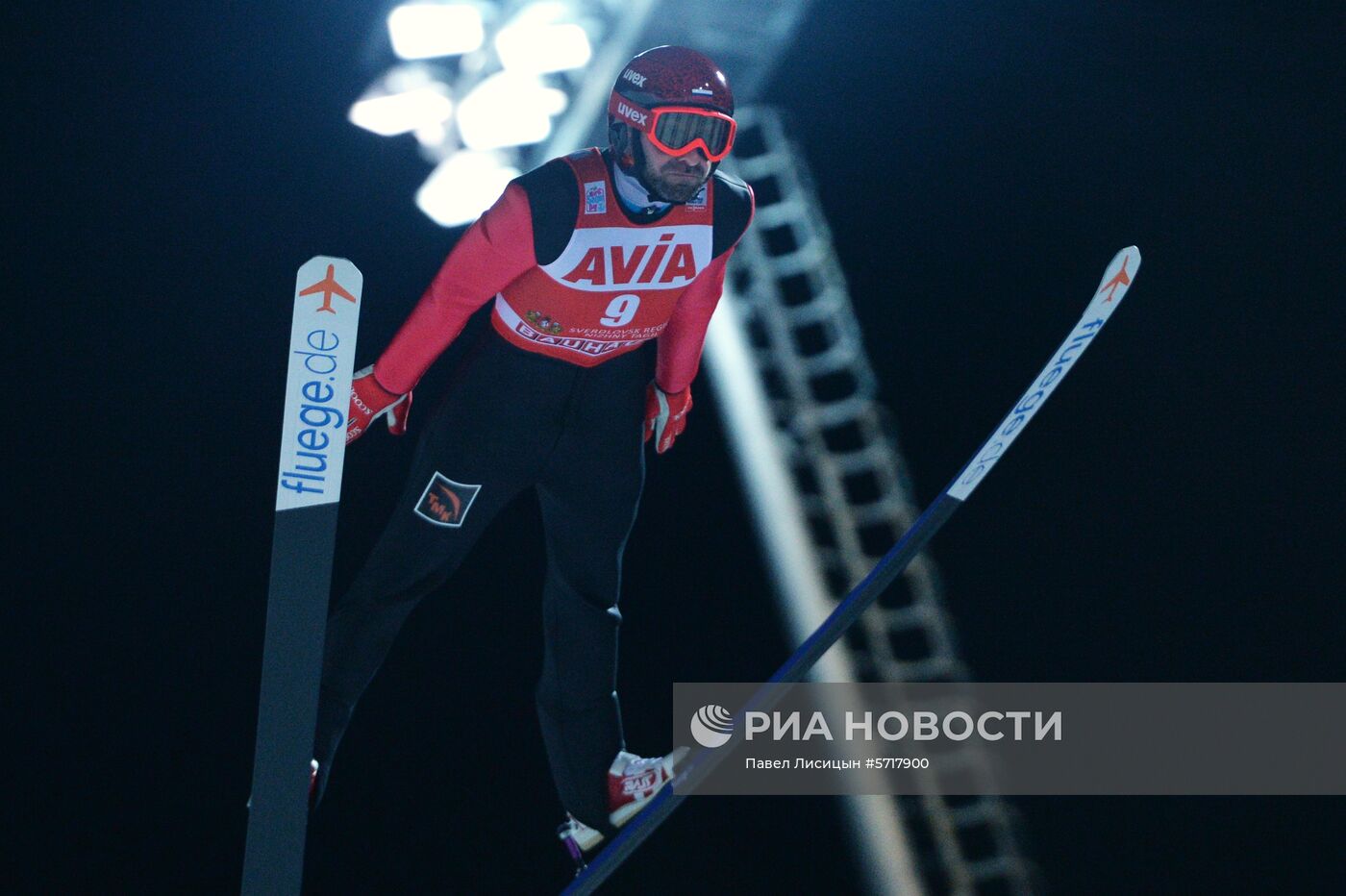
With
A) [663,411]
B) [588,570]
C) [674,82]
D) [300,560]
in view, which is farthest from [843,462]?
[300,560]

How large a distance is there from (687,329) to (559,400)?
0.72ft

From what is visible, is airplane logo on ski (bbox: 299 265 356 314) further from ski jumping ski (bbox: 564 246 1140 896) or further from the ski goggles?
ski jumping ski (bbox: 564 246 1140 896)

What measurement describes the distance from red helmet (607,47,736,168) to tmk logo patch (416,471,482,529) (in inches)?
20.2

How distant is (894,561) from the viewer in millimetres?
1916

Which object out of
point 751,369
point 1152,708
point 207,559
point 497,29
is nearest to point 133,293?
point 207,559

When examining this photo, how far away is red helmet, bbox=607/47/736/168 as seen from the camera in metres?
1.81

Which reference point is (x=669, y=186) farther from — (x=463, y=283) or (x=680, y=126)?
(x=463, y=283)

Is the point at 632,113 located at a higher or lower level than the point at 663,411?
higher

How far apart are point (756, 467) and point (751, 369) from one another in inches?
7.9

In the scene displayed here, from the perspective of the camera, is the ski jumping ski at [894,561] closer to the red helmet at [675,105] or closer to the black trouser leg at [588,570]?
the black trouser leg at [588,570]

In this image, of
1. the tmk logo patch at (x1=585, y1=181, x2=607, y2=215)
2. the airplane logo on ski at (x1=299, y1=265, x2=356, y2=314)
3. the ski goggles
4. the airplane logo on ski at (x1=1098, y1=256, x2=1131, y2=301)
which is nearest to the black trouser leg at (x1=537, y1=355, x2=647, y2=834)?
the tmk logo patch at (x1=585, y1=181, x2=607, y2=215)

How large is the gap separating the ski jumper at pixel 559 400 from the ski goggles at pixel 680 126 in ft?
0.34

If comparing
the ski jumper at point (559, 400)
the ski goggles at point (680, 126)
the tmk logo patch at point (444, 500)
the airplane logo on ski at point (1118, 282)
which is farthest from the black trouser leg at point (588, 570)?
the airplane logo on ski at point (1118, 282)

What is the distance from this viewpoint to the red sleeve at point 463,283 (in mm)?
1854
